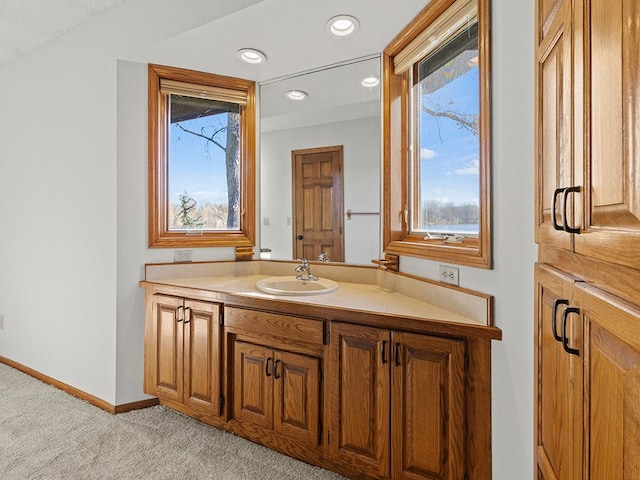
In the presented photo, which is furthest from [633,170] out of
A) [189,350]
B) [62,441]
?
[62,441]

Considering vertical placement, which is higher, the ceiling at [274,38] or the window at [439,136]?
the ceiling at [274,38]

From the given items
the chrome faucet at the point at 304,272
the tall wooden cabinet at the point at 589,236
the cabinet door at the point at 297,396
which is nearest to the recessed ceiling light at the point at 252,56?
the chrome faucet at the point at 304,272

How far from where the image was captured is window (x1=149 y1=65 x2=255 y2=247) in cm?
253

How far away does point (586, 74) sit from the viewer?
73 cm

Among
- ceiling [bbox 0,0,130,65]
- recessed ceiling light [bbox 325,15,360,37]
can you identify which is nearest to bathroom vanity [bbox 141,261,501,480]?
recessed ceiling light [bbox 325,15,360,37]

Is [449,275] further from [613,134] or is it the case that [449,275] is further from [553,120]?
[613,134]

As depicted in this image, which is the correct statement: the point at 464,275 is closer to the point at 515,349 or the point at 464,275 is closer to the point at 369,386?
the point at 515,349

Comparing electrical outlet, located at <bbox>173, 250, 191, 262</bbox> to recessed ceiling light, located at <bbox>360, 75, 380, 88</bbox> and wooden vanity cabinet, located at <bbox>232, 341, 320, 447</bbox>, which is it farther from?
recessed ceiling light, located at <bbox>360, 75, 380, 88</bbox>

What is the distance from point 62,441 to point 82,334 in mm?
729

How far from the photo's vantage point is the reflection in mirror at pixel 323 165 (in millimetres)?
2322

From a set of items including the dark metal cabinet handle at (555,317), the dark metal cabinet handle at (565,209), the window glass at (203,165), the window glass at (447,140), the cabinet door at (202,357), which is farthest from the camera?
the window glass at (203,165)

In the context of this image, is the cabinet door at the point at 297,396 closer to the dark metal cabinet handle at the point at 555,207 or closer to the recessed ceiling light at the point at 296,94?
the dark metal cabinet handle at the point at 555,207

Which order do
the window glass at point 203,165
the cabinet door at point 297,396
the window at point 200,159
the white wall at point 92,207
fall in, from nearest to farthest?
the white wall at point 92,207, the cabinet door at point 297,396, the window at point 200,159, the window glass at point 203,165

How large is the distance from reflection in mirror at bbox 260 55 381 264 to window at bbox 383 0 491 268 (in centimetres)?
15
